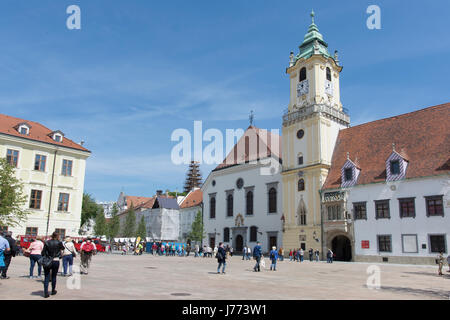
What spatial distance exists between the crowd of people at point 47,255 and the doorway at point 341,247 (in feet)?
93.8

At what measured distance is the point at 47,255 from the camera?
10359 mm

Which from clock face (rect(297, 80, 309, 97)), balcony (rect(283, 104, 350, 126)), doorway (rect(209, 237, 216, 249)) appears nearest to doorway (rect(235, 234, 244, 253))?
doorway (rect(209, 237, 216, 249))

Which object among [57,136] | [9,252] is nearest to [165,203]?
[57,136]

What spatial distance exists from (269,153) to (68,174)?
934 inches

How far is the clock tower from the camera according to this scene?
40438mm

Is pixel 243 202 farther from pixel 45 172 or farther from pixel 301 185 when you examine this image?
pixel 45 172

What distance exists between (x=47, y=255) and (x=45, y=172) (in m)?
→ 32.9

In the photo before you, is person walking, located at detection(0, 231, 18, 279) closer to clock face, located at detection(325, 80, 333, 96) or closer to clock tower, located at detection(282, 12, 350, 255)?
clock tower, located at detection(282, 12, 350, 255)

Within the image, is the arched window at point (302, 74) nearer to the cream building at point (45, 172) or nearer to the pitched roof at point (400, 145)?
the pitched roof at point (400, 145)

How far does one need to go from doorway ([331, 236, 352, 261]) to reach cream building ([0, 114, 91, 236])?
2724 centimetres

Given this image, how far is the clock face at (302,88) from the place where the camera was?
44803 millimetres

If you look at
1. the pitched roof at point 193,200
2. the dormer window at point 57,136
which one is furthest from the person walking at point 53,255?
the pitched roof at point 193,200
